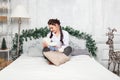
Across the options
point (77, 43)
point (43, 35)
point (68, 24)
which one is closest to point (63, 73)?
point (77, 43)

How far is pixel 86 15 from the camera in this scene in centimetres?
561

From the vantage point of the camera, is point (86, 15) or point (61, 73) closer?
point (61, 73)

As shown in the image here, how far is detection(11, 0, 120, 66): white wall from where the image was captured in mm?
5586

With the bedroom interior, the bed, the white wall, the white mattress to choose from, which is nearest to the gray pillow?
the bedroom interior

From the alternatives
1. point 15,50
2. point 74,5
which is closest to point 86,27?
point 74,5

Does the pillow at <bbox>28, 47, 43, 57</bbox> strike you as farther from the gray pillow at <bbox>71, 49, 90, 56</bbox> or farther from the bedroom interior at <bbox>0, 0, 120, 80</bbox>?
the gray pillow at <bbox>71, 49, 90, 56</bbox>

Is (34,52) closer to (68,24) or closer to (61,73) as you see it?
(68,24)

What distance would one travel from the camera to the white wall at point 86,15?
5.59m

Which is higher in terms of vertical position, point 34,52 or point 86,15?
point 86,15

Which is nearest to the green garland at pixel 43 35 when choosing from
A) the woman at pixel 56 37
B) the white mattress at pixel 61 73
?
the woman at pixel 56 37

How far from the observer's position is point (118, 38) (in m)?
5.64

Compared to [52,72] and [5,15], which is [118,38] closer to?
[5,15]

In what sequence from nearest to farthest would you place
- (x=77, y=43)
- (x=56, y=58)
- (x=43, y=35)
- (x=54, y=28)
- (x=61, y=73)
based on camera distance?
(x=61, y=73)
(x=56, y=58)
(x=54, y=28)
(x=77, y=43)
(x=43, y=35)

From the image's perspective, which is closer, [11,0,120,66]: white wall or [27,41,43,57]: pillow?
[27,41,43,57]: pillow
